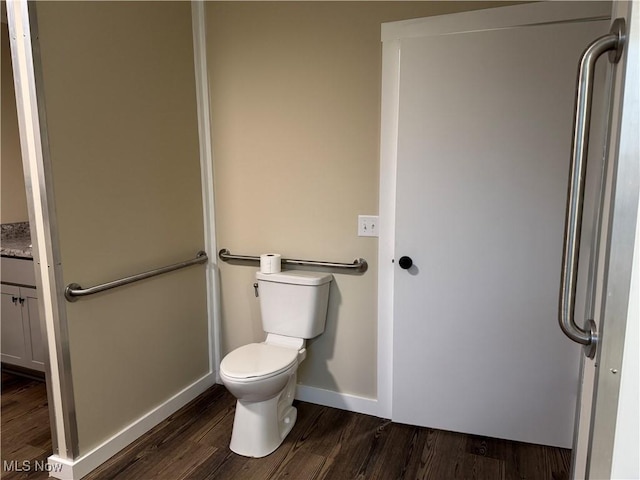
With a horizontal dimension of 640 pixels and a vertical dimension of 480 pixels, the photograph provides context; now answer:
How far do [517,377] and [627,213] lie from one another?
1.56m

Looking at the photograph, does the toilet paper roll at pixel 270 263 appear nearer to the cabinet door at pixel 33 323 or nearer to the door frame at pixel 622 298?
the cabinet door at pixel 33 323

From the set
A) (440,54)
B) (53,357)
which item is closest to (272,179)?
(440,54)

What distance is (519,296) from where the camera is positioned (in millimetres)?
2021

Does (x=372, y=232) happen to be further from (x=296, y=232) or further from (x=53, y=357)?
(x=53, y=357)

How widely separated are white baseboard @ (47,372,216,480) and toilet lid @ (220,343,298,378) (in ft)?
1.85

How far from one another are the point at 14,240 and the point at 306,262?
2.04 m

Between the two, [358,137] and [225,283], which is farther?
[225,283]

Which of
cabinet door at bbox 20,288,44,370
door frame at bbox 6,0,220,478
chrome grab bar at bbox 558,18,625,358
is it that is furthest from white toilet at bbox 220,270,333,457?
chrome grab bar at bbox 558,18,625,358

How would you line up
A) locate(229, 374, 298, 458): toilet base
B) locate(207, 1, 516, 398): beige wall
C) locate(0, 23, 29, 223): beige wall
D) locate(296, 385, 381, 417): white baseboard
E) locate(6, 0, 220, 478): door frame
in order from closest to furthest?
locate(6, 0, 220, 478): door frame
locate(229, 374, 298, 458): toilet base
locate(207, 1, 516, 398): beige wall
locate(296, 385, 381, 417): white baseboard
locate(0, 23, 29, 223): beige wall

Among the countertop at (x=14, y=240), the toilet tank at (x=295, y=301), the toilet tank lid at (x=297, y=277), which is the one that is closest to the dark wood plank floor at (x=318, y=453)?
the toilet tank at (x=295, y=301)

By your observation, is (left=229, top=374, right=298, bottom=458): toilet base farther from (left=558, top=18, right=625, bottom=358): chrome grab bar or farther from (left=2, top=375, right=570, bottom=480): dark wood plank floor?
(left=558, top=18, right=625, bottom=358): chrome grab bar

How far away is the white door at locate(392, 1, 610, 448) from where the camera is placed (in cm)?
189

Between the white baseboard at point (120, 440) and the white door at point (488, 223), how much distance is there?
1.25 m

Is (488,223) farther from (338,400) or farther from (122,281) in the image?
(122,281)
